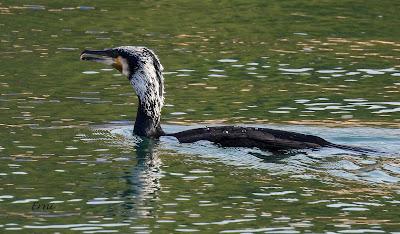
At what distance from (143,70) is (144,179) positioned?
2.76 m

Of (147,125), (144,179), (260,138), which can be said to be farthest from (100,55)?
(144,179)

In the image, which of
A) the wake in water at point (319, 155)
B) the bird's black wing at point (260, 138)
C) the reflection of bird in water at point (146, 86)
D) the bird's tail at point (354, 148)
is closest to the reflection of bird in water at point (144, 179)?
the wake in water at point (319, 155)

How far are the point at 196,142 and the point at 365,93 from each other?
168 inches

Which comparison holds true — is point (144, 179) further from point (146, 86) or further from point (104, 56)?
point (104, 56)

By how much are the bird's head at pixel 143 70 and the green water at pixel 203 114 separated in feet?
1.78

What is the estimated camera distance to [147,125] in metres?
17.4

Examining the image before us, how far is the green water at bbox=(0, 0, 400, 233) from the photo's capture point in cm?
1352

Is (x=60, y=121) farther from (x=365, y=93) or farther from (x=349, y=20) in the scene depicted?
(x=349, y=20)

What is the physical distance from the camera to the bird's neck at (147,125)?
1738cm

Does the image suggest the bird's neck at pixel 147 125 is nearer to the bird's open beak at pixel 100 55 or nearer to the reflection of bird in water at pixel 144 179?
the reflection of bird in water at pixel 144 179

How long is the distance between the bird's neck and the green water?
23cm

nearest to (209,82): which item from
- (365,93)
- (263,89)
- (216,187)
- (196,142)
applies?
(263,89)

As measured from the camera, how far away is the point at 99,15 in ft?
84.8

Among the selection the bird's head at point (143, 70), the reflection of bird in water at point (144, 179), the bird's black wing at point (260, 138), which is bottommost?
the reflection of bird in water at point (144, 179)
